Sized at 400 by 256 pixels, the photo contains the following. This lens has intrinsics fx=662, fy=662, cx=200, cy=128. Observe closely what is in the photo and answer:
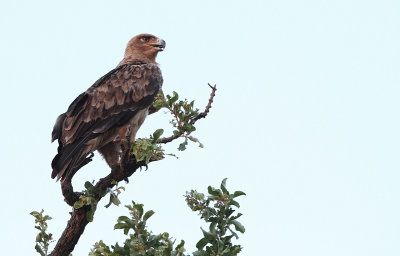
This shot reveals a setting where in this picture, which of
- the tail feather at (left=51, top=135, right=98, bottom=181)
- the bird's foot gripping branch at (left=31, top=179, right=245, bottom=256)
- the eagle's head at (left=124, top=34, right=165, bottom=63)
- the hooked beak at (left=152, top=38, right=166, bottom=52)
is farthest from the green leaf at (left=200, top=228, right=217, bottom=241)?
the hooked beak at (left=152, top=38, right=166, bottom=52)

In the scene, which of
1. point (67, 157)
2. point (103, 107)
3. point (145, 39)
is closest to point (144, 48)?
point (145, 39)

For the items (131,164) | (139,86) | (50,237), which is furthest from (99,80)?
(50,237)

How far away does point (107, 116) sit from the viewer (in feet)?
25.1

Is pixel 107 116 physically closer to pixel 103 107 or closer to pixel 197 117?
pixel 103 107

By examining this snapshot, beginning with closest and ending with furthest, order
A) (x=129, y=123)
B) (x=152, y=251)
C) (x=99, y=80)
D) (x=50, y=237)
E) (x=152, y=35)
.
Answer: (x=152, y=251) → (x=50, y=237) → (x=129, y=123) → (x=99, y=80) → (x=152, y=35)

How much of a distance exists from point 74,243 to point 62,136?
1.52 metres

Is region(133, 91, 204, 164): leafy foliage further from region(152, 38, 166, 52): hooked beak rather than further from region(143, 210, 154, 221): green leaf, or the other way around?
region(152, 38, 166, 52): hooked beak

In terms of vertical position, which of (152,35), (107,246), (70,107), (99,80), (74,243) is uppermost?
(152,35)

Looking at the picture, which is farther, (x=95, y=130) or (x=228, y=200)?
(x=95, y=130)

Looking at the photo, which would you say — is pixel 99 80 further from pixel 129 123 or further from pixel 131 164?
pixel 131 164

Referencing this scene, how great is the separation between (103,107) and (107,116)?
16 cm

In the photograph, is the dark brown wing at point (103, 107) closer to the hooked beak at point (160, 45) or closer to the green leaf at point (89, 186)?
the green leaf at point (89, 186)

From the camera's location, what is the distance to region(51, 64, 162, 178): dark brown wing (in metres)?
7.00

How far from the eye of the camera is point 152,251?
4523 mm
